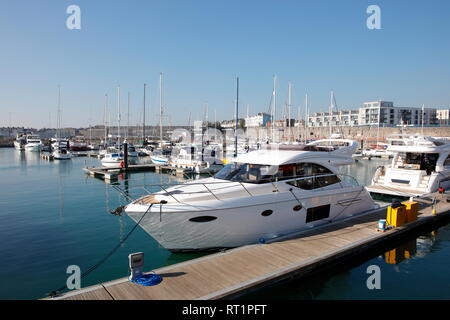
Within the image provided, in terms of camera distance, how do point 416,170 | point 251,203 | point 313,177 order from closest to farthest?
1. point 251,203
2. point 313,177
3. point 416,170

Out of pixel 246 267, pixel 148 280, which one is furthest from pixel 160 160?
pixel 148 280

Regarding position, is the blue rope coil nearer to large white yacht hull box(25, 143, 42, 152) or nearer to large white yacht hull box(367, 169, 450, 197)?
large white yacht hull box(367, 169, 450, 197)

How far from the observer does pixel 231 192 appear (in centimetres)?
948

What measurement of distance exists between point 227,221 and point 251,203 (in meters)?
0.91

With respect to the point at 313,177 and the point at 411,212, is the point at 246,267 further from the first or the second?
the point at 411,212

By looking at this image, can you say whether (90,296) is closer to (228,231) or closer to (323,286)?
(228,231)

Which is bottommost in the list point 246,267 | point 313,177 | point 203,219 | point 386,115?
point 246,267

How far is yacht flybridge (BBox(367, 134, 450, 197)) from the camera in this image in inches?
678

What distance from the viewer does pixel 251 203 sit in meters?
9.34

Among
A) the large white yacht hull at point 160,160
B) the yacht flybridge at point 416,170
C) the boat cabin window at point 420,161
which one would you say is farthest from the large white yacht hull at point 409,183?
the large white yacht hull at point 160,160
